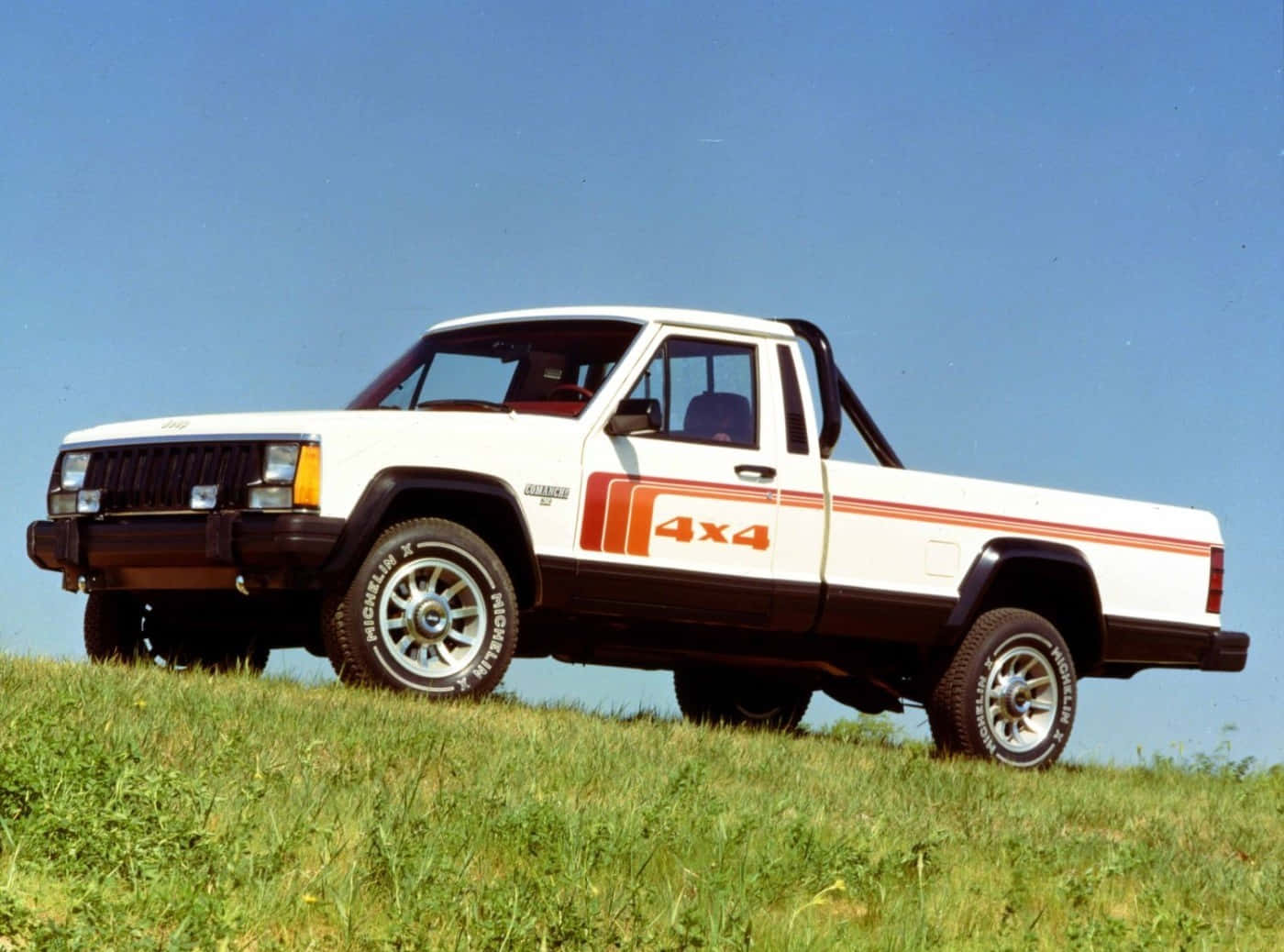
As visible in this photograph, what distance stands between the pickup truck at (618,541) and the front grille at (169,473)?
17 mm

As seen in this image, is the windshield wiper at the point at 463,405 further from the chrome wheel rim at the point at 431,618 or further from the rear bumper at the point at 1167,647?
the rear bumper at the point at 1167,647

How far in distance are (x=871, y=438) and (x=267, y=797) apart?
5566mm

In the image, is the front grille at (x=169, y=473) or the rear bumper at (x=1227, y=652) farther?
the rear bumper at (x=1227, y=652)

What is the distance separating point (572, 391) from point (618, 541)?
1.01 metres

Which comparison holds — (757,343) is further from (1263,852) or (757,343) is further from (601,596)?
(1263,852)

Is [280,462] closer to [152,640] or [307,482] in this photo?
[307,482]

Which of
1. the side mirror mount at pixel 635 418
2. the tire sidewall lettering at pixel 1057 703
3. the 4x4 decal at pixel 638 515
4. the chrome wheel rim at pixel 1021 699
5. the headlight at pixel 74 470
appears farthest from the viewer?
the chrome wheel rim at pixel 1021 699

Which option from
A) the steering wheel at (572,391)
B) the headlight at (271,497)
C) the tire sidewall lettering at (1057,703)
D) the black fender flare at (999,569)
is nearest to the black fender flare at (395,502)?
the headlight at (271,497)

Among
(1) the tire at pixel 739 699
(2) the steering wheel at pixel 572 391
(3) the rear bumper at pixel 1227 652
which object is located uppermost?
(2) the steering wheel at pixel 572 391

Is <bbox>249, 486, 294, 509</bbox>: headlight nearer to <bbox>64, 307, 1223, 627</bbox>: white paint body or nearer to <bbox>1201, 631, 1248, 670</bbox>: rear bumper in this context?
<bbox>64, 307, 1223, 627</bbox>: white paint body

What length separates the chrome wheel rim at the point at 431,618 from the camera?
948 centimetres

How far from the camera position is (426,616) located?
9531 mm

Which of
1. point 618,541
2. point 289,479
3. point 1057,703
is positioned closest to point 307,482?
point 289,479

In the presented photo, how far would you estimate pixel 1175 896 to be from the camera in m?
7.44
